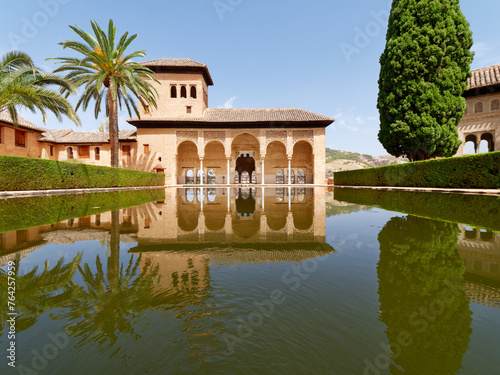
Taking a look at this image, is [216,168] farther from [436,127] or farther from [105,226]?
[105,226]

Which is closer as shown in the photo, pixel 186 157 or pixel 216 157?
pixel 186 157

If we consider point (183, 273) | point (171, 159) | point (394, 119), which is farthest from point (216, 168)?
point (183, 273)

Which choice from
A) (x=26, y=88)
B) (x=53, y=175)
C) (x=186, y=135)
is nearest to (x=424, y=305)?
(x=26, y=88)

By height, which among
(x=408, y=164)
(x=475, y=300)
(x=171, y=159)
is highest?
(x=171, y=159)

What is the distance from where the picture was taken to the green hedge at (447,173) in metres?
9.66

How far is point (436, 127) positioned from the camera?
15.9 m

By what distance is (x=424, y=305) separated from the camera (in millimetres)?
1773

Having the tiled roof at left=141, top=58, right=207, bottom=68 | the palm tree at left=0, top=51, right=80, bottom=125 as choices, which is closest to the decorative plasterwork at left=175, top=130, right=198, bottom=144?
the tiled roof at left=141, top=58, right=207, bottom=68

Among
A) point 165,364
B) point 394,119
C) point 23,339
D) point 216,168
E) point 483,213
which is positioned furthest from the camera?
point 216,168

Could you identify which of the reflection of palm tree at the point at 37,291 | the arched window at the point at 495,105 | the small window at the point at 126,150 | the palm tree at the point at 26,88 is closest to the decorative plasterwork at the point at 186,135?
the small window at the point at 126,150

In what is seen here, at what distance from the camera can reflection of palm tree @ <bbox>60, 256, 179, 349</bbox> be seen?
60.5 inches

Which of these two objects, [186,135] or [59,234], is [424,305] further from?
[186,135]

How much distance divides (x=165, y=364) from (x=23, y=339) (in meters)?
0.93

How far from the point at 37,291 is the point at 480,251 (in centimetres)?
464
